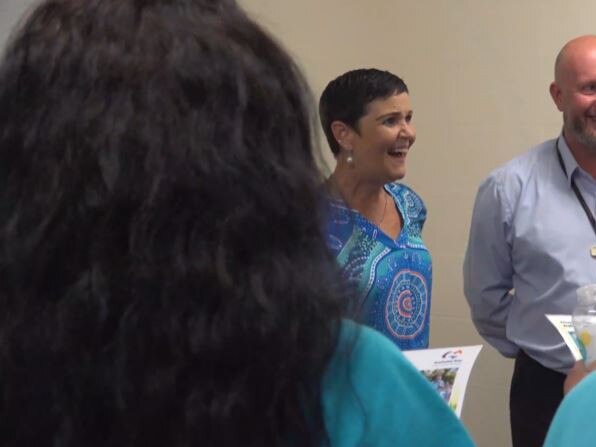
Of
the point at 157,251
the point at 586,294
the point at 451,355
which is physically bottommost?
the point at 586,294

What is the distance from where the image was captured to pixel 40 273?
26.9 inches

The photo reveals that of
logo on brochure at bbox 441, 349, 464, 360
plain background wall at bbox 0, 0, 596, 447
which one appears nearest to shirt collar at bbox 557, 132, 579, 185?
plain background wall at bbox 0, 0, 596, 447

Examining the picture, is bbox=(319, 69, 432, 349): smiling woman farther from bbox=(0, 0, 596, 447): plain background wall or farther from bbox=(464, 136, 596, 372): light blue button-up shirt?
bbox=(0, 0, 596, 447): plain background wall

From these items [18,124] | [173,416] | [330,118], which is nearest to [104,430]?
[173,416]

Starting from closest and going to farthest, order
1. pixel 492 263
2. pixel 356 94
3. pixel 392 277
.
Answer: pixel 392 277 → pixel 356 94 → pixel 492 263

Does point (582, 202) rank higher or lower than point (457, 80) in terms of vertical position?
lower

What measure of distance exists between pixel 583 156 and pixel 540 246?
0.33 m

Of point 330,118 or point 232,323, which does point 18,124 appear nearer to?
point 232,323

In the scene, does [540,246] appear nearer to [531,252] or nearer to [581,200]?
[531,252]

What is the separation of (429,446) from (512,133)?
9.31ft

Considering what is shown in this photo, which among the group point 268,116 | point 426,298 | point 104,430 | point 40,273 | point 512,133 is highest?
point 268,116

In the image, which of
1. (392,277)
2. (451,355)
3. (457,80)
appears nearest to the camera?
(451,355)

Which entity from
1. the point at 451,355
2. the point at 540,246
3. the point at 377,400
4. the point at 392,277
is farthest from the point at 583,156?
the point at 377,400

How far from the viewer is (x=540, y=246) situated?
254 cm
